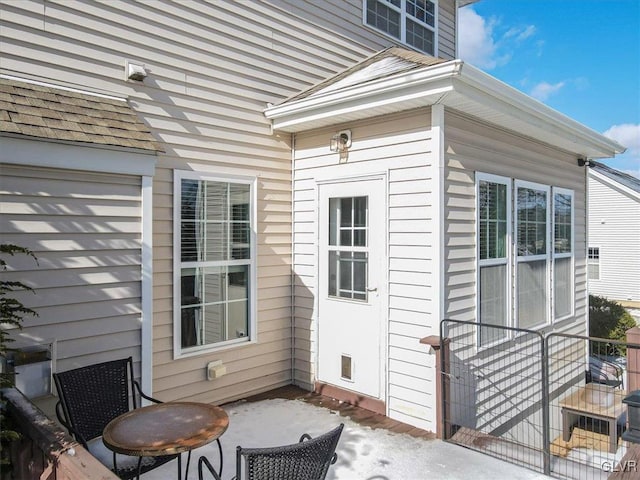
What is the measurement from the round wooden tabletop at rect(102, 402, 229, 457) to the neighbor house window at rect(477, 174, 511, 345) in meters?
3.04

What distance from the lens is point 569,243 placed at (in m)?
6.76

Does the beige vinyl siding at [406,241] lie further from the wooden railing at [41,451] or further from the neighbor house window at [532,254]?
the wooden railing at [41,451]

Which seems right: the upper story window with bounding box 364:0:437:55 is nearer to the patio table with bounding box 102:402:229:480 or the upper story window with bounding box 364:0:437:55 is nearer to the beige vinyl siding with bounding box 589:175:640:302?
the patio table with bounding box 102:402:229:480

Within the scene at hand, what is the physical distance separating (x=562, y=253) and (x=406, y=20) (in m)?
4.20

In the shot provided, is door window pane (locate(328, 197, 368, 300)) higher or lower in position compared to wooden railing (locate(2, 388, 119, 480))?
Answer: higher

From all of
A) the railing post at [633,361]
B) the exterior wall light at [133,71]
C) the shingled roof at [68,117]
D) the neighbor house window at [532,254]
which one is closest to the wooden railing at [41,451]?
the shingled roof at [68,117]

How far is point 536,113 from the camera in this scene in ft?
15.8

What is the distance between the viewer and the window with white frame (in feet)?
15.9

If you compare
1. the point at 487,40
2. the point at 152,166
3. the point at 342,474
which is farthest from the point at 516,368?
the point at 487,40

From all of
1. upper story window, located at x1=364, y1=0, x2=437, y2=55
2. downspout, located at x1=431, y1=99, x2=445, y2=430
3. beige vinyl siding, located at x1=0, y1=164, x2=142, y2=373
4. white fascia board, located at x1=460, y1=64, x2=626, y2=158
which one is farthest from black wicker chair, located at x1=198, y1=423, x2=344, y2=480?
upper story window, located at x1=364, y1=0, x2=437, y2=55

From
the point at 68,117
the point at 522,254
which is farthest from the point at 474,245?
the point at 68,117

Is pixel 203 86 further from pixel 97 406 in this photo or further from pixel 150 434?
pixel 150 434

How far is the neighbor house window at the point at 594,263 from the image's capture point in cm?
1683

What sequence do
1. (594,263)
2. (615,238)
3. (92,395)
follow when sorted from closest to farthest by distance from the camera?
(92,395) < (615,238) < (594,263)
